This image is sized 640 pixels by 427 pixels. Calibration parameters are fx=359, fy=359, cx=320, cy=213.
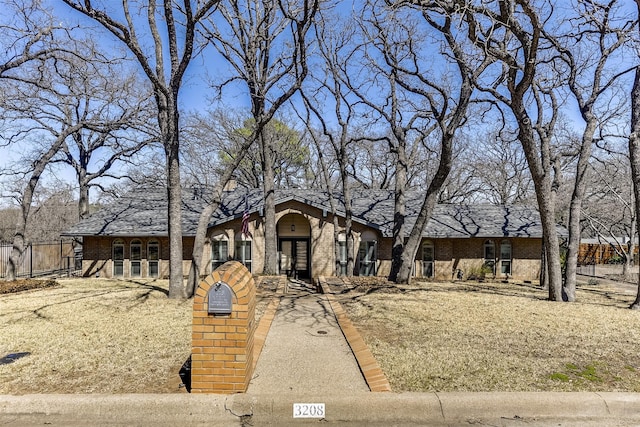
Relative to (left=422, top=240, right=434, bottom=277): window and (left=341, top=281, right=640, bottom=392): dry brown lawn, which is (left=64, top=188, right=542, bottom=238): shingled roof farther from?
(left=341, top=281, right=640, bottom=392): dry brown lawn

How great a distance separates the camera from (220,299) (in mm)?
4203

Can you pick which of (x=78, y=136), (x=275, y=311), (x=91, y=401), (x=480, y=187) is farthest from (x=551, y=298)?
(x=78, y=136)

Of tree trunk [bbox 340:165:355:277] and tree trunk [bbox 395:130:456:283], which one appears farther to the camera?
tree trunk [bbox 340:165:355:277]

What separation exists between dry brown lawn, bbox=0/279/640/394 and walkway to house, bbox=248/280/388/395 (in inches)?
18.7

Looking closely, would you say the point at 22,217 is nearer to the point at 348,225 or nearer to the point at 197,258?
the point at 197,258

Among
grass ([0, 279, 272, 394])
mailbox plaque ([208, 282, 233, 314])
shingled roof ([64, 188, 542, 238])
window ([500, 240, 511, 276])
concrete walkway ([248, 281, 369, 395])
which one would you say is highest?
shingled roof ([64, 188, 542, 238])

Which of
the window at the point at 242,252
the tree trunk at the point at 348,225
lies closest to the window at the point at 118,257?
the window at the point at 242,252

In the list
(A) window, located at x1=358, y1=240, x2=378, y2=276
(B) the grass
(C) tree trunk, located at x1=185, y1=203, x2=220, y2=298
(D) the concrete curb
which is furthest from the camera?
(A) window, located at x1=358, y1=240, x2=378, y2=276

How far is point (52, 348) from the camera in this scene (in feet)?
19.8

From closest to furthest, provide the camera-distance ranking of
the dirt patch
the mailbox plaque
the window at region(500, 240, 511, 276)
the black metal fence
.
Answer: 1. the mailbox plaque
2. the dirt patch
3. the window at region(500, 240, 511, 276)
4. the black metal fence

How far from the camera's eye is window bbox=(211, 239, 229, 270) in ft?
59.9

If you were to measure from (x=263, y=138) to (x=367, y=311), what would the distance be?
10440mm

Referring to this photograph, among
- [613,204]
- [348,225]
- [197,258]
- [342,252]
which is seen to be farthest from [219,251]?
[613,204]

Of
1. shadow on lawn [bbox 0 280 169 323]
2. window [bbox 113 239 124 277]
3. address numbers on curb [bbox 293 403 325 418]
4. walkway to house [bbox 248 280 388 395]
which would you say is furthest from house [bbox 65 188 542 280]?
Result: address numbers on curb [bbox 293 403 325 418]
